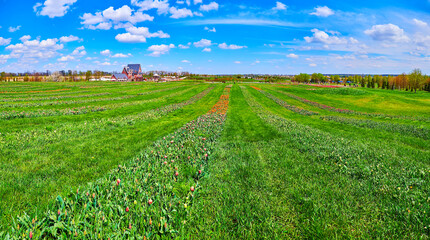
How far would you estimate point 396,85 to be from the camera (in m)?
102

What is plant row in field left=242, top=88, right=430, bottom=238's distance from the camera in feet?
13.8

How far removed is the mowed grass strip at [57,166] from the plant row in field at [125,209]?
23.4 inches

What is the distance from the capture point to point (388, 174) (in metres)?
6.16

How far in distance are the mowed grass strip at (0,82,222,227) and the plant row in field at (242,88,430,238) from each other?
764cm

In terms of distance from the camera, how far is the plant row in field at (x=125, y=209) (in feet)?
10.7

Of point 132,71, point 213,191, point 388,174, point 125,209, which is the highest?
point 132,71

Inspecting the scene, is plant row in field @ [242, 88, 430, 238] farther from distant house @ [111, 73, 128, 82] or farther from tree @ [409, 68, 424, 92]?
distant house @ [111, 73, 128, 82]

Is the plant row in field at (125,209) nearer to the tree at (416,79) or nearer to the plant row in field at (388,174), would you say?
the plant row in field at (388,174)

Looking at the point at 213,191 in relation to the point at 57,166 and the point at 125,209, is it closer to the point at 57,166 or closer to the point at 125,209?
the point at 125,209

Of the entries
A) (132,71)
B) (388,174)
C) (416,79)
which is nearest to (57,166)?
(388,174)

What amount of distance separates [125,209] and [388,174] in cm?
786

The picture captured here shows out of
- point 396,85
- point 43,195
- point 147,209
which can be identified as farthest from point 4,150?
point 396,85

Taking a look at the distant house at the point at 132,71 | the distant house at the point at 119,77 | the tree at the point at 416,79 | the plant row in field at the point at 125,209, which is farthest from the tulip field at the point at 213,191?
the distant house at the point at 132,71

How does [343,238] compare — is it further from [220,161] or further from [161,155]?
[161,155]
